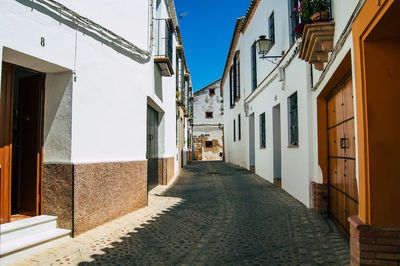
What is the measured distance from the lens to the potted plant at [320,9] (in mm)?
4012

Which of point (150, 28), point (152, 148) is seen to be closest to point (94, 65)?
point (150, 28)

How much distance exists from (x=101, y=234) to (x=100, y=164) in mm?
1057

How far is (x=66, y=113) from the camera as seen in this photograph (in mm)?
4211

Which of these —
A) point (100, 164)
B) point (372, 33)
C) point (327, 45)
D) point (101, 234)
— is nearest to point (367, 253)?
→ point (372, 33)

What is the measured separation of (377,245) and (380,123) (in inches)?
41.8

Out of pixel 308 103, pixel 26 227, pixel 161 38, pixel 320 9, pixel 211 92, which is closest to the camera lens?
pixel 26 227

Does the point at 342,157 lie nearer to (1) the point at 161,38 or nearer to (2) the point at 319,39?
(2) the point at 319,39

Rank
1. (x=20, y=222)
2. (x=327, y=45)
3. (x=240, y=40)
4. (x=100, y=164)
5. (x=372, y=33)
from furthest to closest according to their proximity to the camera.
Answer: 1. (x=240, y=40)
2. (x=100, y=164)
3. (x=327, y=45)
4. (x=20, y=222)
5. (x=372, y=33)

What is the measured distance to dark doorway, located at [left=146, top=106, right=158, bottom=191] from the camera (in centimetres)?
816

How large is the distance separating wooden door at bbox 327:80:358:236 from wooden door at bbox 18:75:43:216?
4.14m

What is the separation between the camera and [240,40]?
15.6 meters

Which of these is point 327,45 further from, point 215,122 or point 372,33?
point 215,122

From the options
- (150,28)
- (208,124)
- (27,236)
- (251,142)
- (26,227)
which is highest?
(150,28)

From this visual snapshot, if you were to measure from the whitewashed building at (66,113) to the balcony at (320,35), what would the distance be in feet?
10.4
